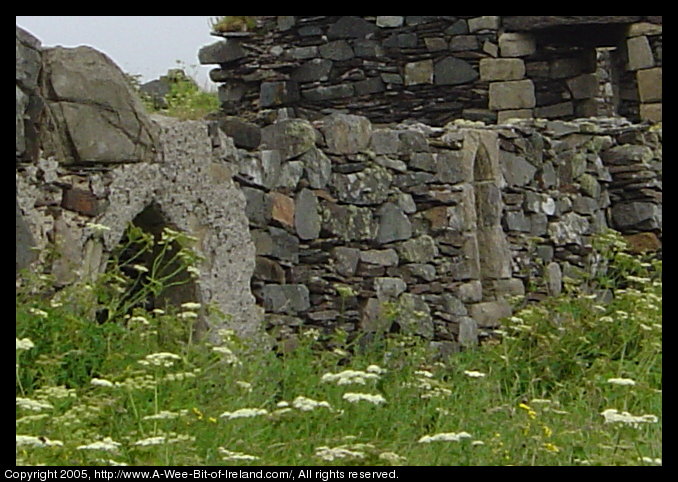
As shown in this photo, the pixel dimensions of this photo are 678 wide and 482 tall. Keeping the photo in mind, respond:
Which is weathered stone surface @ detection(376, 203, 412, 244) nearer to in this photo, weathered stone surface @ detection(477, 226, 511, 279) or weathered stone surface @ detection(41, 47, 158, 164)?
weathered stone surface @ detection(477, 226, 511, 279)

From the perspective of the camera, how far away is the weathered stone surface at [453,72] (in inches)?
497

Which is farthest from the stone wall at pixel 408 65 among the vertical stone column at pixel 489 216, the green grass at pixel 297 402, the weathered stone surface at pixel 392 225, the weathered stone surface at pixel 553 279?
the green grass at pixel 297 402

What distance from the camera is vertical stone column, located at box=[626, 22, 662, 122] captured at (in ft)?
42.1

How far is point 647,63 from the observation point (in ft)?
42.2

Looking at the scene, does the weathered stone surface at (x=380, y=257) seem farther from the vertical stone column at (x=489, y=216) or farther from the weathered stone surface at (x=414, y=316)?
the vertical stone column at (x=489, y=216)

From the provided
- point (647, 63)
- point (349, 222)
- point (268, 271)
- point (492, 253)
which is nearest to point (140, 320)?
point (268, 271)

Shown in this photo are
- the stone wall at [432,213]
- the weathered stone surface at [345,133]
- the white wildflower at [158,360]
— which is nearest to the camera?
the white wildflower at [158,360]

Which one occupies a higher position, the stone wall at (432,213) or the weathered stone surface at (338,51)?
the weathered stone surface at (338,51)

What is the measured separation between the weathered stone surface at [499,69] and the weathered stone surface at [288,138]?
4.80 metres

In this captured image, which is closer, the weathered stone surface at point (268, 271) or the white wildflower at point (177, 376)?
the white wildflower at point (177, 376)

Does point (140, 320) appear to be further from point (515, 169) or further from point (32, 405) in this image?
point (515, 169)

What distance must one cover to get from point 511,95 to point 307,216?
498cm

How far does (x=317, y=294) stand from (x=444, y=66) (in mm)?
5059

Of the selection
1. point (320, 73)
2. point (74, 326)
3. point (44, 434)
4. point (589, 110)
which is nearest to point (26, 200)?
point (74, 326)
